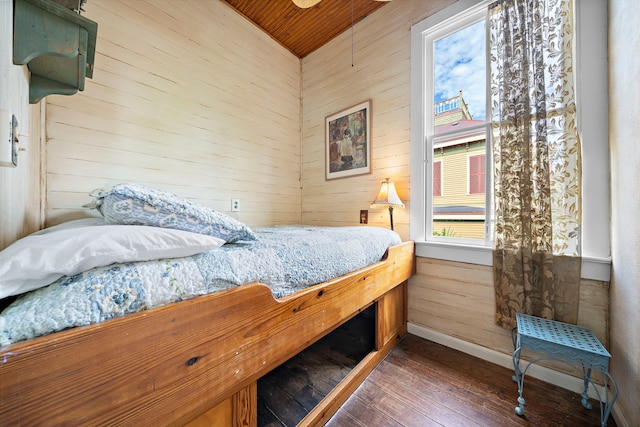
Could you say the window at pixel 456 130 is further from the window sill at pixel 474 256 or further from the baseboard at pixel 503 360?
the baseboard at pixel 503 360

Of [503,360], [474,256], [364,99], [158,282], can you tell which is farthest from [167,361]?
[364,99]

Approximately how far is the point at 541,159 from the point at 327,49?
229 cm

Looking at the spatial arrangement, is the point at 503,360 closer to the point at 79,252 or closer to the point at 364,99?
the point at 79,252

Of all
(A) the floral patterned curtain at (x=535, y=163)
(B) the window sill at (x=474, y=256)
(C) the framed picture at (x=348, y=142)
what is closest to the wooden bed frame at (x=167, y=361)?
(B) the window sill at (x=474, y=256)

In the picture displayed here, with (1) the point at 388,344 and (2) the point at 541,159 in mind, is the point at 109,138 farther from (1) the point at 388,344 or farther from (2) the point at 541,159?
(2) the point at 541,159

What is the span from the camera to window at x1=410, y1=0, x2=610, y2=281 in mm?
1216

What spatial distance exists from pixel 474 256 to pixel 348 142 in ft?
4.91

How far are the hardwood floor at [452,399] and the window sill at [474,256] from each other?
25.9 inches

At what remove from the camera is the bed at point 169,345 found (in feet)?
1.28

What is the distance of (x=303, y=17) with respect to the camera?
2.22m

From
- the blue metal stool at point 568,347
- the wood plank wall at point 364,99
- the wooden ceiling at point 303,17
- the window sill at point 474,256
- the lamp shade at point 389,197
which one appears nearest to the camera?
the blue metal stool at point 568,347

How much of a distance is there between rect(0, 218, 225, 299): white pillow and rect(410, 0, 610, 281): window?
5.62 feet

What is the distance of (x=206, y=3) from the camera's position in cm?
194

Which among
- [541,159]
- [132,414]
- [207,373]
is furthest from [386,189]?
[132,414]
